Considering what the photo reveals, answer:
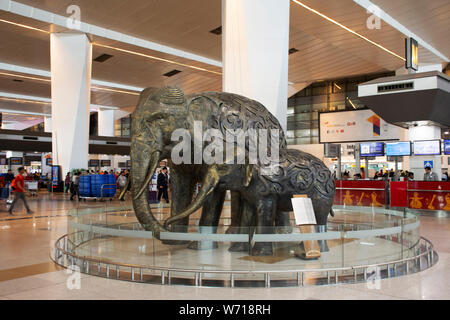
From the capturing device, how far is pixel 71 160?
21.1 meters

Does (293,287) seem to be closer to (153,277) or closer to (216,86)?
(153,277)

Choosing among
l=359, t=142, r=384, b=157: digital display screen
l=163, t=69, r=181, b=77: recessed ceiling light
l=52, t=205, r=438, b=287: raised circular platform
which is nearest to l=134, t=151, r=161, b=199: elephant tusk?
Answer: l=52, t=205, r=438, b=287: raised circular platform

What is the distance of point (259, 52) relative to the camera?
9148 mm

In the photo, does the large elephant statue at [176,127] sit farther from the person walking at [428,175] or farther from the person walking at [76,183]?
the person walking at [76,183]

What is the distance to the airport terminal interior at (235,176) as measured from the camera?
507cm

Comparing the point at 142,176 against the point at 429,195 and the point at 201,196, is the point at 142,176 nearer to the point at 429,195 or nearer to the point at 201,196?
the point at 201,196

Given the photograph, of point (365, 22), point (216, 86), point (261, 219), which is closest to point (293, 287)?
point (261, 219)

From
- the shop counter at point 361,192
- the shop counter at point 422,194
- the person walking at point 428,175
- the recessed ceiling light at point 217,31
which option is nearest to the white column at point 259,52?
the shop counter at point 422,194

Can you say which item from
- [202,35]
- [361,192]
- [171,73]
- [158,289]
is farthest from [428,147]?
[171,73]

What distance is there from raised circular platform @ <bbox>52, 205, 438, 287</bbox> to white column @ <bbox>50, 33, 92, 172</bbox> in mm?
16192

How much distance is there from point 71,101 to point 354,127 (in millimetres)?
13393

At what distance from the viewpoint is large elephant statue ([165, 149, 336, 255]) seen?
19.4 feet

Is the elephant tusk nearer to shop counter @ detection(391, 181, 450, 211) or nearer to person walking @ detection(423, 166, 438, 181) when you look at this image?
shop counter @ detection(391, 181, 450, 211)
